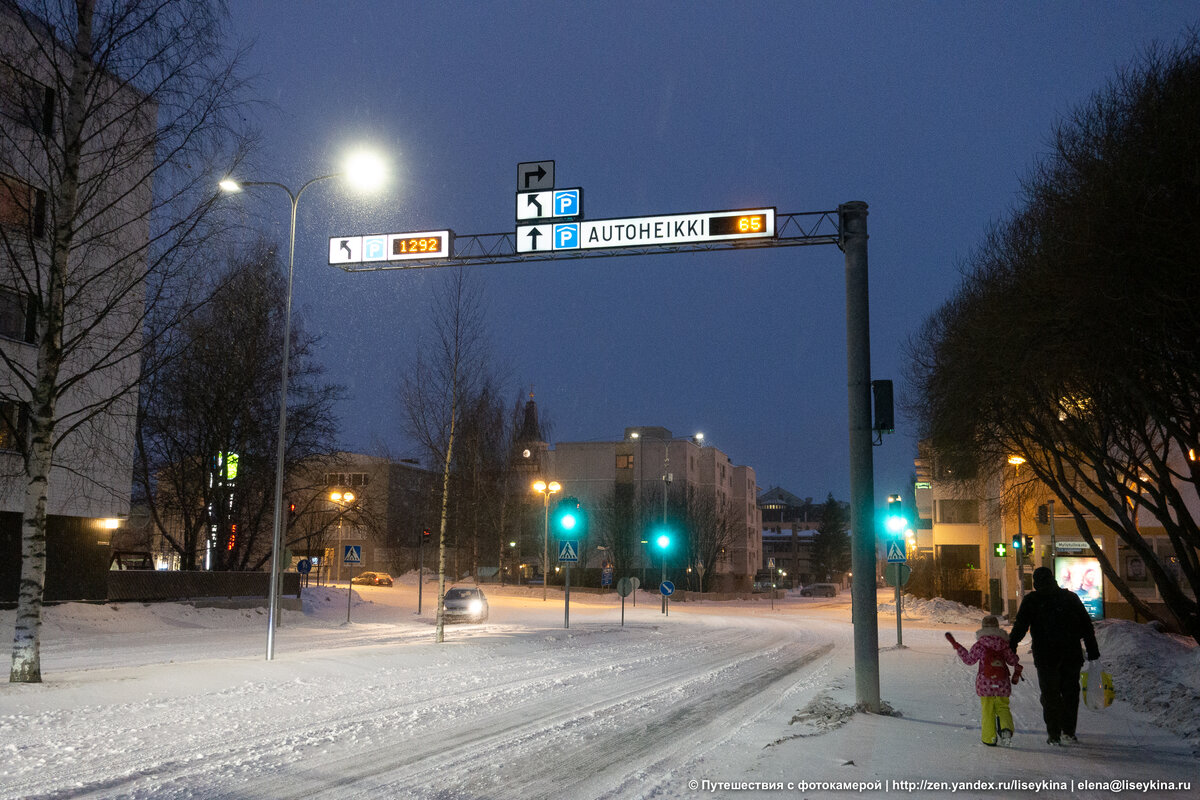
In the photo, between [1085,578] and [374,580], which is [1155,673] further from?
[374,580]

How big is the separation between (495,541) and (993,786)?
7588cm

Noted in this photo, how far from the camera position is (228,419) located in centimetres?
3553

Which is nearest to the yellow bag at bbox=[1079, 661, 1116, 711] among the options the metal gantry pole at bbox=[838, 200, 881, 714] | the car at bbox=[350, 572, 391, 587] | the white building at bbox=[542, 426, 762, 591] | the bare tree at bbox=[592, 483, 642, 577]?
the metal gantry pole at bbox=[838, 200, 881, 714]

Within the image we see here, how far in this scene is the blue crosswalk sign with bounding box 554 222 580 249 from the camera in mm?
15867

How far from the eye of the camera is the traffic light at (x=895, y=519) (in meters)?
24.1

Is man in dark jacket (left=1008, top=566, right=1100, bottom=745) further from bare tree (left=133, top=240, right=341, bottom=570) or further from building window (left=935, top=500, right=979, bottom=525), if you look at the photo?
building window (left=935, top=500, right=979, bottom=525)

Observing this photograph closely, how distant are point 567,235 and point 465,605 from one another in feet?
77.2

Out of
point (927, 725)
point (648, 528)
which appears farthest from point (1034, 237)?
point (648, 528)

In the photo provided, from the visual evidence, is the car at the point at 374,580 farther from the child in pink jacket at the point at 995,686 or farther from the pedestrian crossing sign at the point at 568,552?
the child in pink jacket at the point at 995,686

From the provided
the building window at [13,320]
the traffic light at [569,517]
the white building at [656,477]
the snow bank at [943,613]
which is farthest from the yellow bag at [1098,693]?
the white building at [656,477]

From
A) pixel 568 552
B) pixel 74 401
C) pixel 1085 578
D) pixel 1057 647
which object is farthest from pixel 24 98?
pixel 1085 578

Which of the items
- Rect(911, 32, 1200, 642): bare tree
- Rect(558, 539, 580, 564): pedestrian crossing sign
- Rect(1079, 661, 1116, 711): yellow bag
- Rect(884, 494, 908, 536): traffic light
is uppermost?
Rect(911, 32, 1200, 642): bare tree

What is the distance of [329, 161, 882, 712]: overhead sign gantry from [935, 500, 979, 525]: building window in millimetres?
54308

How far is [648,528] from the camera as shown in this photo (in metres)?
79.6
